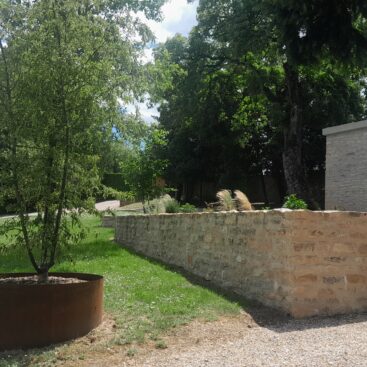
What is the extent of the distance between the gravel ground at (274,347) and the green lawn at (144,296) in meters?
0.44

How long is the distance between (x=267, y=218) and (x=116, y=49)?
309 cm

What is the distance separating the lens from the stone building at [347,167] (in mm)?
14352

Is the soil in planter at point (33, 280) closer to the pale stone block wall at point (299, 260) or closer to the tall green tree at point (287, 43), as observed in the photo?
the pale stone block wall at point (299, 260)

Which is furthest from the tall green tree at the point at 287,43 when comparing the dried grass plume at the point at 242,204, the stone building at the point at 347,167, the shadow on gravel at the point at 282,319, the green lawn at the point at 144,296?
the green lawn at the point at 144,296

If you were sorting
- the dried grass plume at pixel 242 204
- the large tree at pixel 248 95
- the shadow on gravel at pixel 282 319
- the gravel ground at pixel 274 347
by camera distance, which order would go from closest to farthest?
the gravel ground at pixel 274 347 → the shadow on gravel at pixel 282 319 → the dried grass plume at pixel 242 204 → the large tree at pixel 248 95

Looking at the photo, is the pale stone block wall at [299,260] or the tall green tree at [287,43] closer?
the tall green tree at [287,43]

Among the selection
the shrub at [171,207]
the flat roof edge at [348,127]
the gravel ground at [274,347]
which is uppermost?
the flat roof edge at [348,127]

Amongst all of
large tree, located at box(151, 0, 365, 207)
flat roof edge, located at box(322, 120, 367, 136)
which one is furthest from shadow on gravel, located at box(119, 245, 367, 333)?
flat roof edge, located at box(322, 120, 367, 136)

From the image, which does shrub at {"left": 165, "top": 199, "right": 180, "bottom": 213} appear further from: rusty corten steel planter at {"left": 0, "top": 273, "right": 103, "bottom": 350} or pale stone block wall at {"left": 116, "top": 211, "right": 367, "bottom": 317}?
rusty corten steel planter at {"left": 0, "top": 273, "right": 103, "bottom": 350}

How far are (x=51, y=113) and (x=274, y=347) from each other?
3.62 meters

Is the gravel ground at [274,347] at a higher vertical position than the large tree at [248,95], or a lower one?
lower

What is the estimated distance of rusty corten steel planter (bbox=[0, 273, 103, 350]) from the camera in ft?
16.8

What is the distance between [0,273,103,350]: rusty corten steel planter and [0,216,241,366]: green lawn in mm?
281

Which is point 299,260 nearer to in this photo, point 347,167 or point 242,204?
point 242,204
